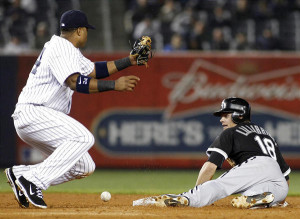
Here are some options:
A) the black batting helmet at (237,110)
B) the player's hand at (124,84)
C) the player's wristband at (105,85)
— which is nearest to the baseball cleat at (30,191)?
the player's wristband at (105,85)

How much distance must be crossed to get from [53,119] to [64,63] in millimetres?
532

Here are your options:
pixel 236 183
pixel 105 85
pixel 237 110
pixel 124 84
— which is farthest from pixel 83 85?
pixel 236 183

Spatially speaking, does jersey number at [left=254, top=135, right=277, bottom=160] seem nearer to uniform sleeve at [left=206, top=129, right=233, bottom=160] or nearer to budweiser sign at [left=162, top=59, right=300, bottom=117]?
uniform sleeve at [left=206, top=129, right=233, bottom=160]

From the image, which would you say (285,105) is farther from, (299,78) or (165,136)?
(165,136)

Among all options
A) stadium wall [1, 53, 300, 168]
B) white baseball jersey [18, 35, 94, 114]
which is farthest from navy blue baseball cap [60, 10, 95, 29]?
stadium wall [1, 53, 300, 168]

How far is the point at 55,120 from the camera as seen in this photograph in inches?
234

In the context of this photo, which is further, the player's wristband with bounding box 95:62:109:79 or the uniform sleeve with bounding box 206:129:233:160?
the player's wristband with bounding box 95:62:109:79

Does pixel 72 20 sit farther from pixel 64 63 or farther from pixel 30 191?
pixel 30 191

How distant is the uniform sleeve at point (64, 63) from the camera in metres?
5.78

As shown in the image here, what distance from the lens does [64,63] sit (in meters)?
5.82

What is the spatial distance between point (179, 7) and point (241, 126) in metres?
8.98

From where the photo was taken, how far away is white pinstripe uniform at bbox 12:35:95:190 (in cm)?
581

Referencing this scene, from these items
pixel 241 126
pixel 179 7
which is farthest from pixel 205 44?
pixel 241 126

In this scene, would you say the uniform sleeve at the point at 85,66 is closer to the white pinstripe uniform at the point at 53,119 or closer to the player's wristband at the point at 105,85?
the white pinstripe uniform at the point at 53,119
